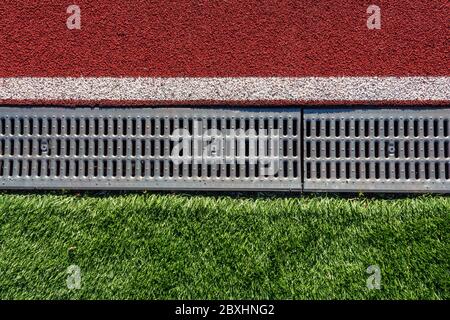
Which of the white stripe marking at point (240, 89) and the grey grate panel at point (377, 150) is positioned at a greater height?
the white stripe marking at point (240, 89)

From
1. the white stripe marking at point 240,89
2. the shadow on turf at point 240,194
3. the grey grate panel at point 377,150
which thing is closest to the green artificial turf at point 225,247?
the shadow on turf at point 240,194

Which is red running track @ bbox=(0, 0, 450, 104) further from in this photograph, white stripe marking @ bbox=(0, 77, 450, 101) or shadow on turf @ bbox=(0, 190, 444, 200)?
shadow on turf @ bbox=(0, 190, 444, 200)

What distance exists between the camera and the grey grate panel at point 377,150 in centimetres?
376

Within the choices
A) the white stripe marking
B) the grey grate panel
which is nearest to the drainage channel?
the grey grate panel

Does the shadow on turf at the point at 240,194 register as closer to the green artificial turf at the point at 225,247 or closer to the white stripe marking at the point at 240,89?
the green artificial turf at the point at 225,247

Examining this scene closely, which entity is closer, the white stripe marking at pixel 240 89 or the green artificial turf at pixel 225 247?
the green artificial turf at pixel 225 247

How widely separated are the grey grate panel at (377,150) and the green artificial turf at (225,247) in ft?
0.50

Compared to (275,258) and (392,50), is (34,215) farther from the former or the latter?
(392,50)

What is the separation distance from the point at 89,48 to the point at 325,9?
2007mm

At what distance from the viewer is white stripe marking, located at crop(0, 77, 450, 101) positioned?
12.6 feet

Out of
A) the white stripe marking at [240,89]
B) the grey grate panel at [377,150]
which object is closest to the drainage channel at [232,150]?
the grey grate panel at [377,150]

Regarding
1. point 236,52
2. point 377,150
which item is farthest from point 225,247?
point 236,52

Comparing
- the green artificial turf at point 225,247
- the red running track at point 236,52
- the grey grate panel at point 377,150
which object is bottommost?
the green artificial turf at point 225,247
